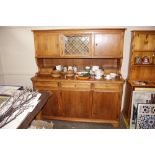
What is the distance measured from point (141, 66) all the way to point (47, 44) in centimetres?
190

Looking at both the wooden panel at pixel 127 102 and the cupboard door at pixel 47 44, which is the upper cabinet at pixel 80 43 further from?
the wooden panel at pixel 127 102

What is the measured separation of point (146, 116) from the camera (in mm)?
2594

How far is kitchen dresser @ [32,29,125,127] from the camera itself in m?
2.62

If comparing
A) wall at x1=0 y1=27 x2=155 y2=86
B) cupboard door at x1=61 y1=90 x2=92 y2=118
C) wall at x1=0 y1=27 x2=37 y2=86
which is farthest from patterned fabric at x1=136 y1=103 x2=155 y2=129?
wall at x1=0 y1=27 x2=37 y2=86

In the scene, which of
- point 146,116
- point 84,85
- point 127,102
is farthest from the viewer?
point 127,102

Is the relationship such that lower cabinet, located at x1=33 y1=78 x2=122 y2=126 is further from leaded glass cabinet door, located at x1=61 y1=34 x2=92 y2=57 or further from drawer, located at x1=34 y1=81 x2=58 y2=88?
leaded glass cabinet door, located at x1=61 y1=34 x2=92 y2=57

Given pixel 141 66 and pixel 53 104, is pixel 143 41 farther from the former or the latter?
pixel 53 104

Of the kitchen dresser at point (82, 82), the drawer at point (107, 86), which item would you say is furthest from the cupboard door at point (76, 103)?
the drawer at point (107, 86)

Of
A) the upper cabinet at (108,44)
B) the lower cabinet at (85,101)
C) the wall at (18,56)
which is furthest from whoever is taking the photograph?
the wall at (18,56)

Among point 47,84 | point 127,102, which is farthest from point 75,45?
point 127,102

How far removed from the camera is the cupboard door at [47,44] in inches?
107
